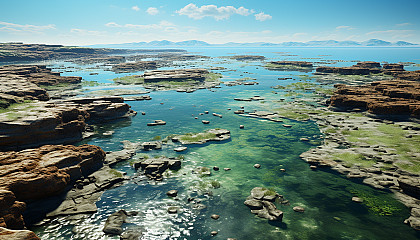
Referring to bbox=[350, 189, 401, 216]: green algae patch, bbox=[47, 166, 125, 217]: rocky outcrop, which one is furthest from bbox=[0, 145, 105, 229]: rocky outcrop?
bbox=[350, 189, 401, 216]: green algae patch

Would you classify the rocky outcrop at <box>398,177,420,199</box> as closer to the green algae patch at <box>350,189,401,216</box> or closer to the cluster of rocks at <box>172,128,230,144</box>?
the green algae patch at <box>350,189,401,216</box>

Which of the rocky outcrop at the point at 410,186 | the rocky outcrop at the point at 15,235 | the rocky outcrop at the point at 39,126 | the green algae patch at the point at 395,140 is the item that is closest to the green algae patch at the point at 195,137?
the rocky outcrop at the point at 39,126

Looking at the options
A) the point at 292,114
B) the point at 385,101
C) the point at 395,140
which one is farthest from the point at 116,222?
the point at 385,101

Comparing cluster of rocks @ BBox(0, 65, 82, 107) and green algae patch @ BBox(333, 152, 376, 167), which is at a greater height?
cluster of rocks @ BBox(0, 65, 82, 107)

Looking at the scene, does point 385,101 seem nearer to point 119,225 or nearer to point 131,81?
point 119,225

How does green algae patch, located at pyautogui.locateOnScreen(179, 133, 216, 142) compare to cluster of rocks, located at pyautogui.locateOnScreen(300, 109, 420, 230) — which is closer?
cluster of rocks, located at pyautogui.locateOnScreen(300, 109, 420, 230)

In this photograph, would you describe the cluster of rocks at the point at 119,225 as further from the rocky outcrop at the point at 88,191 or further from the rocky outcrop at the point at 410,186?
the rocky outcrop at the point at 410,186

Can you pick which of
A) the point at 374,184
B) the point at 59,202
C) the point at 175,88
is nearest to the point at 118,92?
the point at 175,88

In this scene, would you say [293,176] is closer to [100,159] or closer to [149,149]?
[149,149]

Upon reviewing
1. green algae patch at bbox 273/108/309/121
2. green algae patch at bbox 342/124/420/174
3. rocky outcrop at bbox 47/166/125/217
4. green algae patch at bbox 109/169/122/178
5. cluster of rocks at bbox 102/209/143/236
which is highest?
green algae patch at bbox 273/108/309/121
